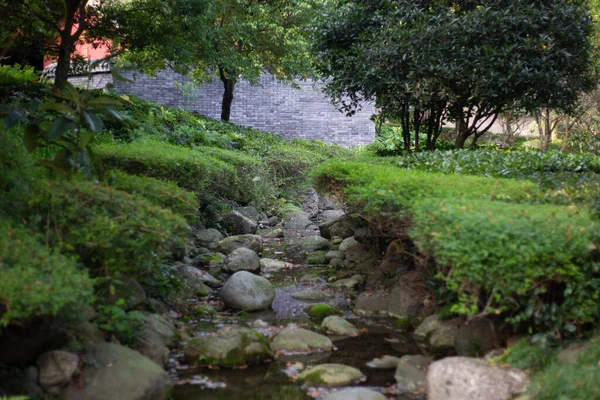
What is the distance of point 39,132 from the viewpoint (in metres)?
5.99

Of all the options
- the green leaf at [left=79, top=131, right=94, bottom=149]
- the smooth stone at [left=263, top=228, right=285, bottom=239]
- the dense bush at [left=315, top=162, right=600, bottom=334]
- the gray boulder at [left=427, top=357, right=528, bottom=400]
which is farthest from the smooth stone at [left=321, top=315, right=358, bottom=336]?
the smooth stone at [left=263, top=228, right=285, bottom=239]

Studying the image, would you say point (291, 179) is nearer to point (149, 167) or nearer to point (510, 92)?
point (510, 92)

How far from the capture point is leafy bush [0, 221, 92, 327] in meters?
3.82

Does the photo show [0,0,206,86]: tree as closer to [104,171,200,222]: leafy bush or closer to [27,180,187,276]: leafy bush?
[104,171,200,222]: leafy bush

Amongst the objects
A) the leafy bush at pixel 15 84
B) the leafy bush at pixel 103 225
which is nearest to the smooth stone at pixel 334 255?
the leafy bush at pixel 103 225

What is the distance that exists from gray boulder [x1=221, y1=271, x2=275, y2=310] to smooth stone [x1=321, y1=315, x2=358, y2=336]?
3.41ft

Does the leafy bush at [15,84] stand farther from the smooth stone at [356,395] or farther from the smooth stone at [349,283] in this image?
the smooth stone at [356,395]

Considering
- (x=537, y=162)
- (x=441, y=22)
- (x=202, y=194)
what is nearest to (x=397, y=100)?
(x=441, y=22)

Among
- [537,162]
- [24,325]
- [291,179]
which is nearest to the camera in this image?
[24,325]

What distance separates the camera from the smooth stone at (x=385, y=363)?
5730 mm

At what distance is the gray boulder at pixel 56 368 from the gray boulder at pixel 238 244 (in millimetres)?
5840

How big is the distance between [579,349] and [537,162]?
4.55 metres

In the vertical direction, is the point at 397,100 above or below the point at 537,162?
above

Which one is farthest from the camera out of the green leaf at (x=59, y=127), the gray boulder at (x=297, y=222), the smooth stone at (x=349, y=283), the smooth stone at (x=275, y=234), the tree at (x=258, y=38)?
the tree at (x=258, y=38)
